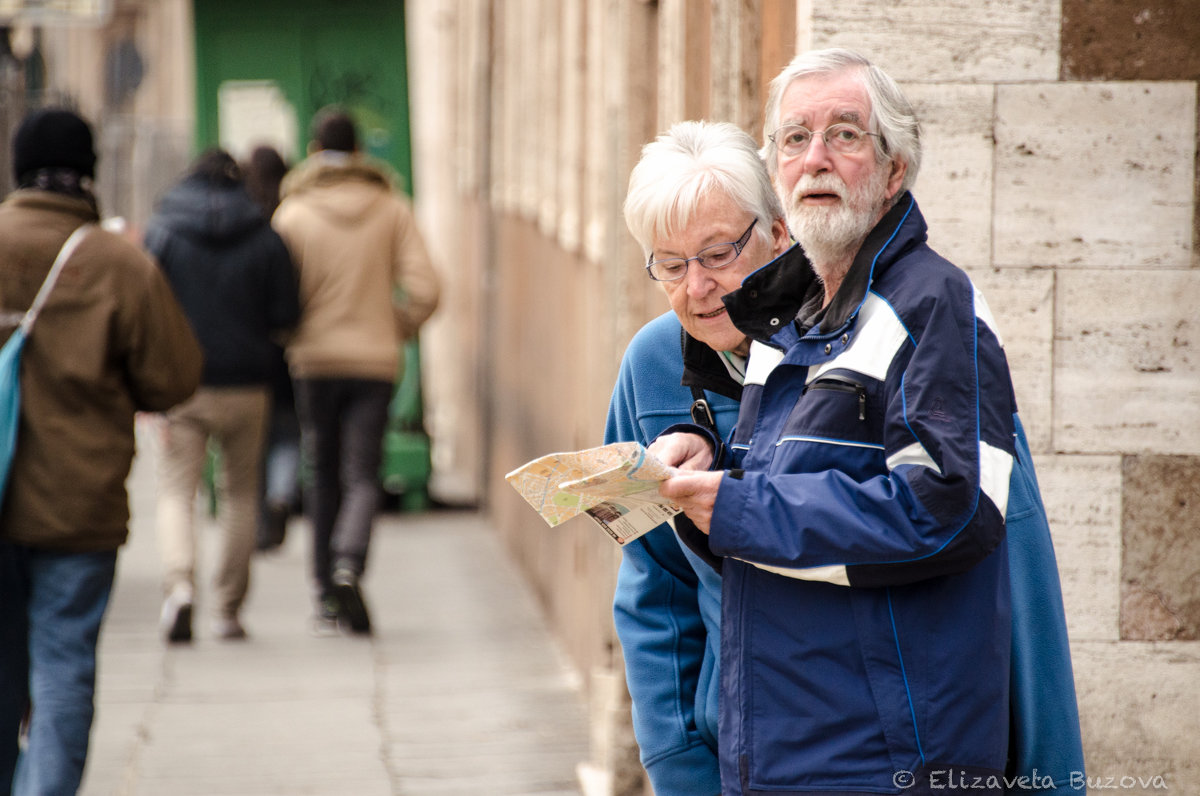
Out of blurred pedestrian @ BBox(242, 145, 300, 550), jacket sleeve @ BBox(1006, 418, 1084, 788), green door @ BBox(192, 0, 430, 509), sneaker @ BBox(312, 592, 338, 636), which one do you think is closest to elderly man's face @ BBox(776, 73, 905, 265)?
jacket sleeve @ BBox(1006, 418, 1084, 788)

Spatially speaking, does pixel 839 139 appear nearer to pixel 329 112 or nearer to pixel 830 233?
pixel 830 233

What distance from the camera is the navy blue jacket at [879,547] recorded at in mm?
2242

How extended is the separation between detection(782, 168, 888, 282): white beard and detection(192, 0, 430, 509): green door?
31.1 feet

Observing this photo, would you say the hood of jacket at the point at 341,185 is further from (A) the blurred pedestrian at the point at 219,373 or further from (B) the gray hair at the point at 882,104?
(B) the gray hair at the point at 882,104

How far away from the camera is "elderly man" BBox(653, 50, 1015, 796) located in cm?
225

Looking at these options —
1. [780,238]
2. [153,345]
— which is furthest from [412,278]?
[780,238]

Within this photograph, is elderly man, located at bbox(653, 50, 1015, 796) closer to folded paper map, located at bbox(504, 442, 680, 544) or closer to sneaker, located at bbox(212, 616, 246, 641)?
folded paper map, located at bbox(504, 442, 680, 544)

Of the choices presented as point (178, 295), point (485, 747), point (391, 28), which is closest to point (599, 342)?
point (485, 747)

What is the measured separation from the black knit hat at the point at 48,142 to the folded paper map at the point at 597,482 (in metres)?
2.92

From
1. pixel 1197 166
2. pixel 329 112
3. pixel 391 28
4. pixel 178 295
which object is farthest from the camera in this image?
pixel 391 28

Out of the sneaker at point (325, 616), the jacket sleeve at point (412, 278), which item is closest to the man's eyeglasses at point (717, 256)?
the sneaker at point (325, 616)

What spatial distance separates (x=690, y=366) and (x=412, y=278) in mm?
5583

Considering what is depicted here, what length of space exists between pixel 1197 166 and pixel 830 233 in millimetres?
1534

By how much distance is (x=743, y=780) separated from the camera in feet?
7.91
